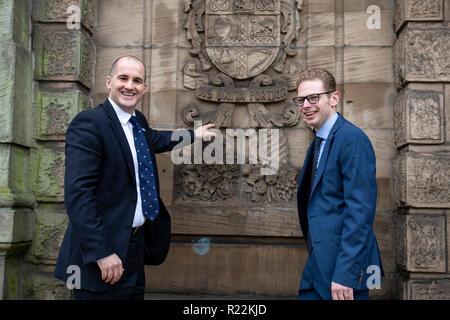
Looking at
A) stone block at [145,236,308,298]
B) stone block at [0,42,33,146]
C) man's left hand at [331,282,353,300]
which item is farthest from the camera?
stone block at [145,236,308,298]

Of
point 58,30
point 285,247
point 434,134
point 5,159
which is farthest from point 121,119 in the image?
point 434,134

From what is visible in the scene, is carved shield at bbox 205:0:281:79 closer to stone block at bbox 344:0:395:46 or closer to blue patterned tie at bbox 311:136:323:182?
stone block at bbox 344:0:395:46

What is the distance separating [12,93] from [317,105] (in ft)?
8.00

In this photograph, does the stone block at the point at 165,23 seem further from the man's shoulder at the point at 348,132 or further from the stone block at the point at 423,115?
the man's shoulder at the point at 348,132

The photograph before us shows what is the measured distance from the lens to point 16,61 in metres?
3.54

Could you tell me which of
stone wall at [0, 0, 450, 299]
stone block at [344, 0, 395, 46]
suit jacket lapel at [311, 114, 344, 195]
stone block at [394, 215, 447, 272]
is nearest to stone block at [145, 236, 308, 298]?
stone wall at [0, 0, 450, 299]

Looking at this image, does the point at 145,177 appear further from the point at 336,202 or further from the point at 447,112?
the point at 447,112

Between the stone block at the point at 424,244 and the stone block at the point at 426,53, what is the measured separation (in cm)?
119

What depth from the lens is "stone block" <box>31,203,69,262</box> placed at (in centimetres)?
368

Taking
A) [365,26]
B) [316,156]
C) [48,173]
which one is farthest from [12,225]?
[365,26]

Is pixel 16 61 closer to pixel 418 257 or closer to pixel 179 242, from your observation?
pixel 179 242

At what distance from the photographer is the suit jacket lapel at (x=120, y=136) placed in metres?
2.54

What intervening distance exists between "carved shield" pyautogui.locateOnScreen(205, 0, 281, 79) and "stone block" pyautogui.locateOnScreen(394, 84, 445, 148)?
4.20 ft

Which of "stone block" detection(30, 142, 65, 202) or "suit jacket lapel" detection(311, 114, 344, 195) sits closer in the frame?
"suit jacket lapel" detection(311, 114, 344, 195)
